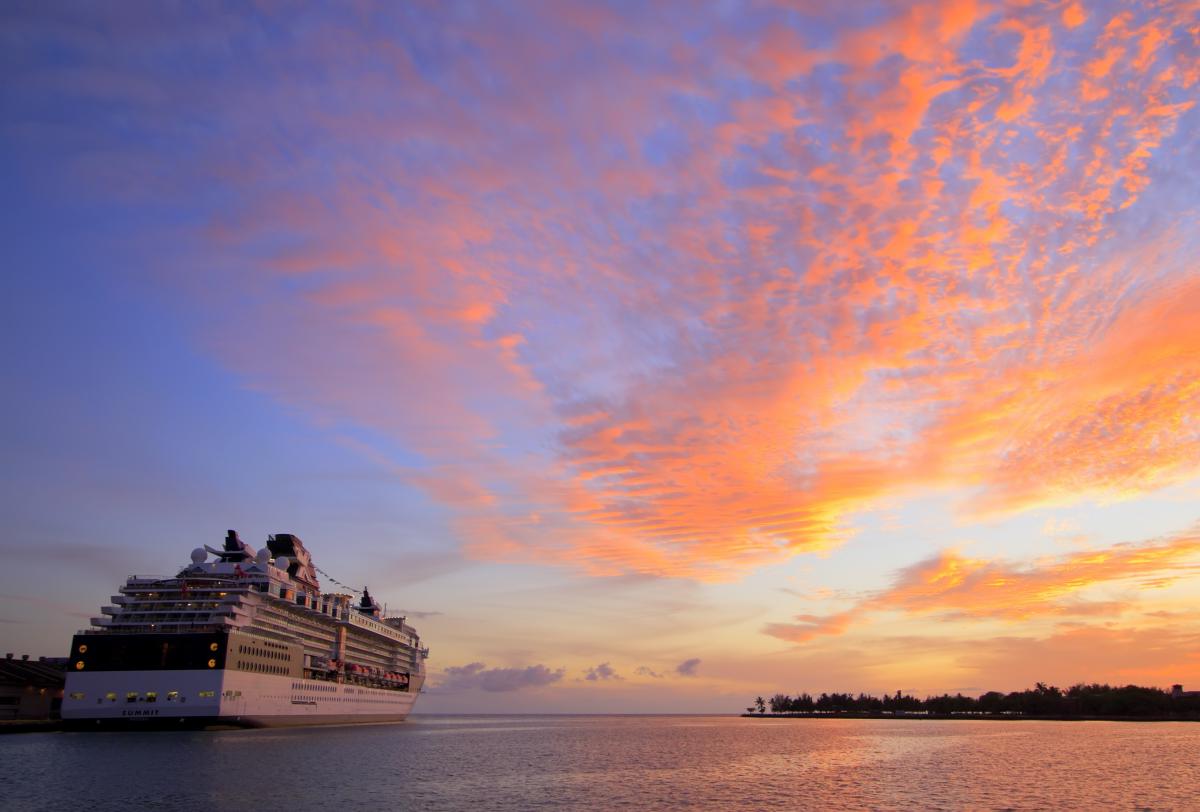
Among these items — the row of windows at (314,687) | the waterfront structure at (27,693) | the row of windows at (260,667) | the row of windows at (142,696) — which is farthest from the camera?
the row of windows at (314,687)

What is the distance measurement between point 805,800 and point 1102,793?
27509 mm

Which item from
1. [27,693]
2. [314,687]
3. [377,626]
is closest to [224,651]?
[314,687]

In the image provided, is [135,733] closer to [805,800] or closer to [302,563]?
[302,563]

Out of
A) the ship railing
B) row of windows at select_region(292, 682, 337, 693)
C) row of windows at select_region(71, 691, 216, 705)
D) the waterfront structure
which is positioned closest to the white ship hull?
row of windows at select_region(71, 691, 216, 705)

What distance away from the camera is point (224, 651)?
107 meters

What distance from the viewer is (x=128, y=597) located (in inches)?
4675

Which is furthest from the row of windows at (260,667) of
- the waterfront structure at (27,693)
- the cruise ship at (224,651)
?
the waterfront structure at (27,693)

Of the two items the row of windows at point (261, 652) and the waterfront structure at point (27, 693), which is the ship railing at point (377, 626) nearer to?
the row of windows at point (261, 652)

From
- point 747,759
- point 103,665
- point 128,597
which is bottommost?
point 747,759

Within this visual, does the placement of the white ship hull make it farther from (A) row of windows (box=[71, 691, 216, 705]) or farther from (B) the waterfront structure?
(B) the waterfront structure

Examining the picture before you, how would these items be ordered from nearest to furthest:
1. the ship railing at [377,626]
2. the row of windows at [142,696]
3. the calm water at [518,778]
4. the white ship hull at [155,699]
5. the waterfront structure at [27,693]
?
1. the calm water at [518,778]
2. the white ship hull at [155,699]
3. the row of windows at [142,696]
4. the waterfront structure at [27,693]
5. the ship railing at [377,626]

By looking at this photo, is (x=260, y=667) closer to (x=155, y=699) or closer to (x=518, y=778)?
(x=155, y=699)

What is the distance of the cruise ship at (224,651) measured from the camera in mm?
104438

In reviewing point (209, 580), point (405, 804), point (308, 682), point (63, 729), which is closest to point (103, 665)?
point (63, 729)
